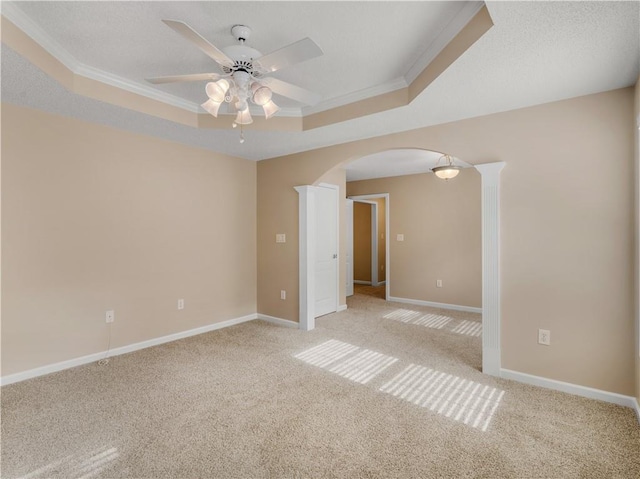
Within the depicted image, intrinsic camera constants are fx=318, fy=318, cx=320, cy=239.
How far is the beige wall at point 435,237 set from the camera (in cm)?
528

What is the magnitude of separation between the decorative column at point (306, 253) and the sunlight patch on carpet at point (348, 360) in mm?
613

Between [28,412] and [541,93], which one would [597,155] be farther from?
[28,412]

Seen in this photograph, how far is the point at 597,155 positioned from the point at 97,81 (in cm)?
394

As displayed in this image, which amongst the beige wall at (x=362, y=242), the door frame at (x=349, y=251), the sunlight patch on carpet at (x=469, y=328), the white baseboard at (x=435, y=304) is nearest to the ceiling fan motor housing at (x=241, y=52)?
the sunlight patch on carpet at (x=469, y=328)

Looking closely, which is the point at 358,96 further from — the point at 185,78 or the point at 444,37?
the point at 185,78

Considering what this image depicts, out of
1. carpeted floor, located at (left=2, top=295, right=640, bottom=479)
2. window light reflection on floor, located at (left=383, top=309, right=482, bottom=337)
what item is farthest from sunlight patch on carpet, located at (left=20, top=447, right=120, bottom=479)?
window light reflection on floor, located at (left=383, top=309, right=482, bottom=337)

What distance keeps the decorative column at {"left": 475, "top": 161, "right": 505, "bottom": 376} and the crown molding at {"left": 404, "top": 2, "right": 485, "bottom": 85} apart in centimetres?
103

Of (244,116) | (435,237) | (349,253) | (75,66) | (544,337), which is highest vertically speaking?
(75,66)

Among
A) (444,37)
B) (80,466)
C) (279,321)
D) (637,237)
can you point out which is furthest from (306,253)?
(637,237)

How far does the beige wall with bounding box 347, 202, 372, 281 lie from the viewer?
26.4ft

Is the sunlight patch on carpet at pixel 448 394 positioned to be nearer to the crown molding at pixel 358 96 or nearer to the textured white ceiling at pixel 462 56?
the textured white ceiling at pixel 462 56

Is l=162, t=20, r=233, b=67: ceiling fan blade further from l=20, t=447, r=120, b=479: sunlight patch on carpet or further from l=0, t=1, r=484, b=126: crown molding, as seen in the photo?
l=20, t=447, r=120, b=479: sunlight patch on carpet

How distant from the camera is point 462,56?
1.92 m

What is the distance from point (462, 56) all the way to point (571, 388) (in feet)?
8.59
